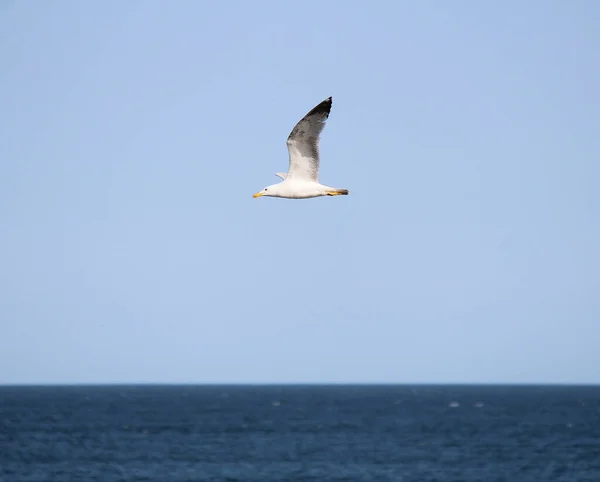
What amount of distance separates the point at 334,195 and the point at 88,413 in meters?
117

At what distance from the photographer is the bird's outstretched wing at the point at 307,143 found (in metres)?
18.7

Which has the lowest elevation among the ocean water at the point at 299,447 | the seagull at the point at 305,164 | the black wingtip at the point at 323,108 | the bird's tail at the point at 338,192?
the ocean water at the point at 299,447

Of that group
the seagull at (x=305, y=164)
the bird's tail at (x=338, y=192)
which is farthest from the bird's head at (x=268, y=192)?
the bird's tail at (x=338, y=192)

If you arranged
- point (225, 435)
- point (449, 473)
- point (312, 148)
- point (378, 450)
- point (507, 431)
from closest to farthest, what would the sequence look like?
point (312, 148) → point (449, 473) → point (378, 450) → point (225, 435) → point (507, 431)

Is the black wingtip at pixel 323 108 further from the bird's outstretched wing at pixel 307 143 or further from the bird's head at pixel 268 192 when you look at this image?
the bird's head at pixel 268 192

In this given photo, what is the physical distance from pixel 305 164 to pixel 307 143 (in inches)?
26.0

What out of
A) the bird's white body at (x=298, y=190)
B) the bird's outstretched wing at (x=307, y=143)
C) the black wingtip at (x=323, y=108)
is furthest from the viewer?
the bird's white body at (x=298, y=190)

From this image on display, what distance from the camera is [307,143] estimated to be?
19.4 meters

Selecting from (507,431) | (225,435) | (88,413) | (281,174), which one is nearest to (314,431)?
(225,435)

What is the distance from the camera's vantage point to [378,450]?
76.6 m

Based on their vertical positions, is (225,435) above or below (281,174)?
below

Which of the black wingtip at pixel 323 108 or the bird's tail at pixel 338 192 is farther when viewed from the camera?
the bird's tail at pixel 338 192

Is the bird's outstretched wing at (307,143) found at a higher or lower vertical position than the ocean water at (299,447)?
higher

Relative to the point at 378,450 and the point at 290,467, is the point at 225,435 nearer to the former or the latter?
the point at 378,450
